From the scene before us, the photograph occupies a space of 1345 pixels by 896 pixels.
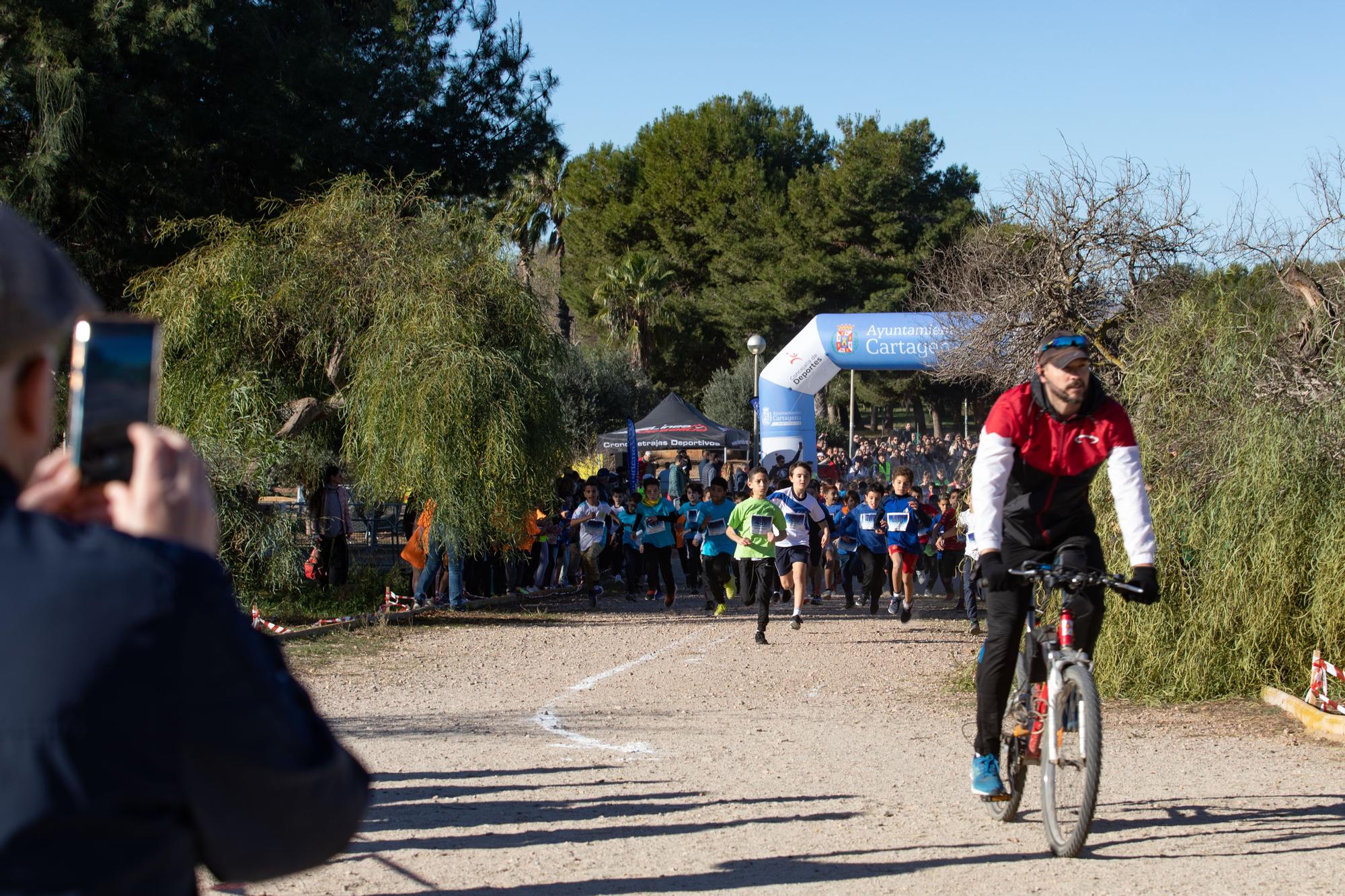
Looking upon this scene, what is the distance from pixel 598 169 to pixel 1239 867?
54513mm

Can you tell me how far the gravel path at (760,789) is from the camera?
496 centimetres

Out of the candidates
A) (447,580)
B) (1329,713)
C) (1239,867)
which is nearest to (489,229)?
(447,580)

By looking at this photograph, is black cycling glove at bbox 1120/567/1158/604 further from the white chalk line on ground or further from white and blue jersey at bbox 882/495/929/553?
white and blue jersey at bbox 882/495/929/553

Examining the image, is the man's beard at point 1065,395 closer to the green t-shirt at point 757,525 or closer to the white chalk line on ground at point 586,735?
the white chalk line on ground at point 586,735

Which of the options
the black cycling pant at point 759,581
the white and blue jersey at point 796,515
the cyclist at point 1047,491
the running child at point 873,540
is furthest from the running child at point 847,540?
the cyclist at point 1047,491

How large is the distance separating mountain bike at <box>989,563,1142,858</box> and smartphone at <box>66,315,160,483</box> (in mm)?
4207

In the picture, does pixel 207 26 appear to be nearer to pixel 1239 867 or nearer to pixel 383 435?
pixel 383 435

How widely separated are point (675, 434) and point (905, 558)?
15466mm

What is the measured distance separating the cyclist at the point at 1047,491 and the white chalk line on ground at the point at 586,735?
100.0 inches

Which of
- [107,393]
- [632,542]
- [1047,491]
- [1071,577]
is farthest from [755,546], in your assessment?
[107,393]

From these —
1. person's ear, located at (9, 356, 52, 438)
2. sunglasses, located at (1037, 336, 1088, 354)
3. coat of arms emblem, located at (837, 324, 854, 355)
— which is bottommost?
person's ear, located at (9, 356, 52, 438)

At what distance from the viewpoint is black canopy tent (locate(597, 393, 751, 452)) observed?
29812 millimetres

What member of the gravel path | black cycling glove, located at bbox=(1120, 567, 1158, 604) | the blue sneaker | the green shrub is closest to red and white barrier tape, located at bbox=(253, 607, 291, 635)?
the gravel path

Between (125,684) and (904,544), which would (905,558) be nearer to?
(904,544)
